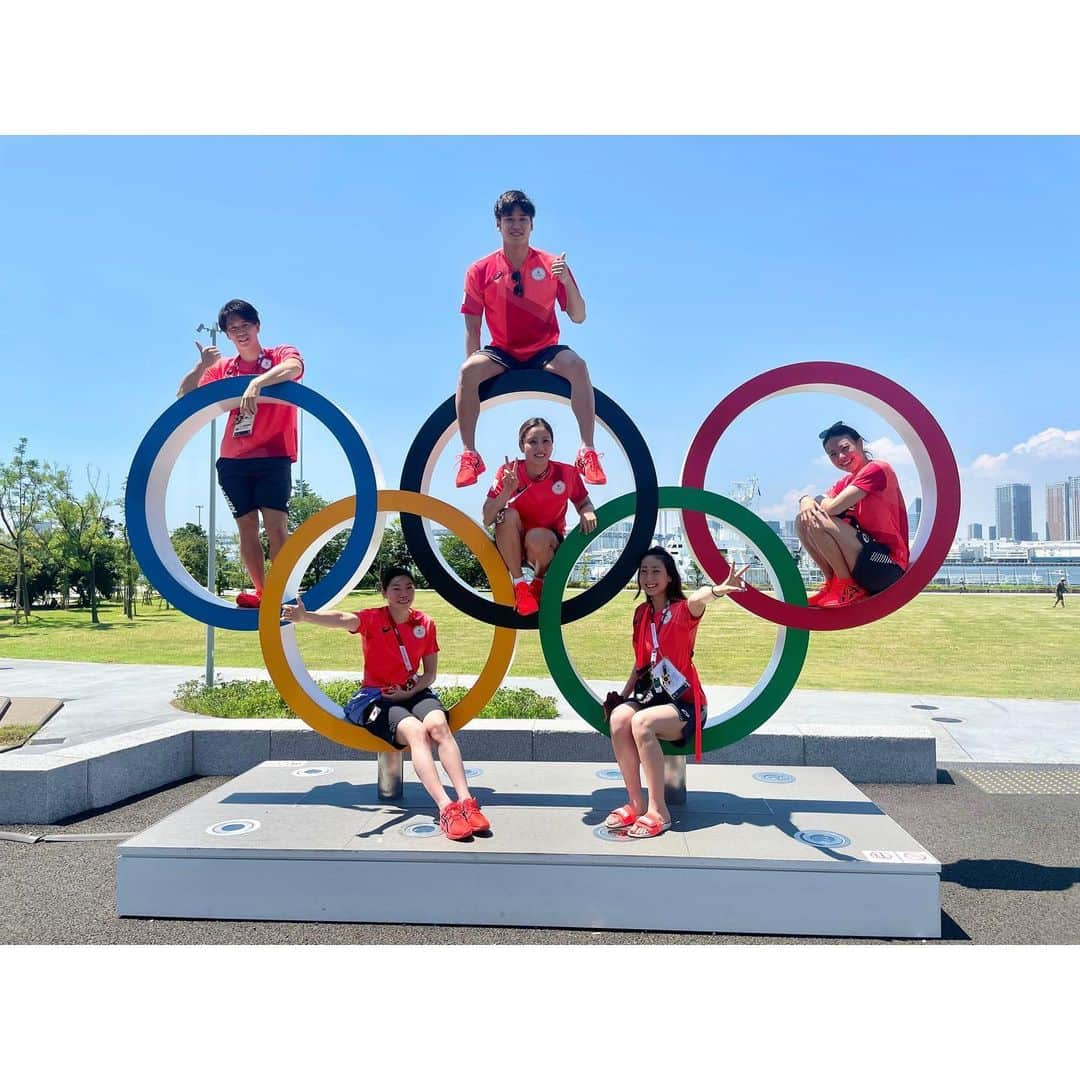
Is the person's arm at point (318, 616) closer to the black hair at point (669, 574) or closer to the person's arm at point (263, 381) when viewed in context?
the person's arm at point (263, 381)

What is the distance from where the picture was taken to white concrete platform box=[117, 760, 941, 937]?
4.17 meters

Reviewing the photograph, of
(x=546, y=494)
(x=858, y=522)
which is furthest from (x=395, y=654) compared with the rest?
(x=858, y=522)

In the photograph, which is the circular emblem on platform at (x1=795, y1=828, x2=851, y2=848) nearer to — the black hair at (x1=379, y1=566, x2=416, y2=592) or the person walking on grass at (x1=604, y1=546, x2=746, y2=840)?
the person walking on grass at (x1=604, y1=546, x2=746, y2=840)

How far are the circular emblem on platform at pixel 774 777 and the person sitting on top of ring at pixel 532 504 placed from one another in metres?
2.13

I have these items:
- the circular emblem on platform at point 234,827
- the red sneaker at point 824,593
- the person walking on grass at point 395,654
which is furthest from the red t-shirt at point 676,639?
the circular emblem on platform at point 234,827

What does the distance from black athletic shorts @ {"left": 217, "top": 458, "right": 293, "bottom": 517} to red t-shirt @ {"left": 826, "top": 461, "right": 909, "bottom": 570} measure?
373 centimetres

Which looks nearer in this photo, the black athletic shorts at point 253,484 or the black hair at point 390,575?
the black hair at point 390,575

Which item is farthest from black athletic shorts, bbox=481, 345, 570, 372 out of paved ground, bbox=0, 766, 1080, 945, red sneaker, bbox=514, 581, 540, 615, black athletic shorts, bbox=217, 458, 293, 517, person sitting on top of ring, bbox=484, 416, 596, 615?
paved ground, bbox=0, 766, 1080, 945

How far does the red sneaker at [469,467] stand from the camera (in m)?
5.23

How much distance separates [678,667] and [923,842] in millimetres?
2531

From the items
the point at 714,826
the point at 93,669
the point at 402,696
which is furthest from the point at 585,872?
the point at 93,669

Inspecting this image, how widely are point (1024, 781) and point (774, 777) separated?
10.3 feet

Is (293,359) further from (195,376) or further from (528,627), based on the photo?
(528,627)

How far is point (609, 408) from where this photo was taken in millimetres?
5289
